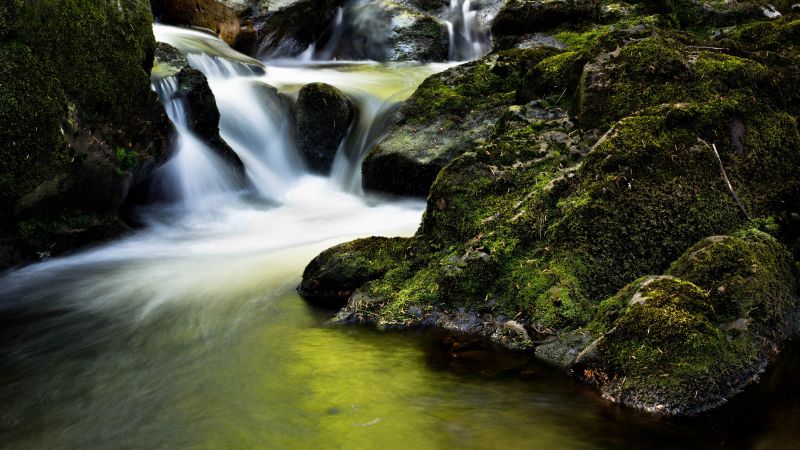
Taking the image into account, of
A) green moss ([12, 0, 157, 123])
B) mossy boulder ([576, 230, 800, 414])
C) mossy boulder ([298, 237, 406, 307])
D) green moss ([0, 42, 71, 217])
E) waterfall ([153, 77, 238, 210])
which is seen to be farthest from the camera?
waterfall ([153, 77, 238, 210])

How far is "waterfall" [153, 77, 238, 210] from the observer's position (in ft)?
31.5

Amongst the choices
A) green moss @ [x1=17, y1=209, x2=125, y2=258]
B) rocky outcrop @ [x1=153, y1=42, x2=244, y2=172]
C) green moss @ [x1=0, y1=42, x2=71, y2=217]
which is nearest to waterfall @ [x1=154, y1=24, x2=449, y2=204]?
rocky outcrop @ [x1=153, y1=42, x2=244, y2=172]

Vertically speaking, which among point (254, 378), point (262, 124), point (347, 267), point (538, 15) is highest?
point (538, 15)

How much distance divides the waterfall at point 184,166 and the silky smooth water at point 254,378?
1564 mm

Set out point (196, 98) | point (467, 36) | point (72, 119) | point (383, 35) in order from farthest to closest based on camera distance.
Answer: point (467, 36), point (383, 35), point (196, 98), point (72, 119)

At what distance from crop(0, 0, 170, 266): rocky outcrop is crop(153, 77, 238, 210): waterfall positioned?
2.48ft

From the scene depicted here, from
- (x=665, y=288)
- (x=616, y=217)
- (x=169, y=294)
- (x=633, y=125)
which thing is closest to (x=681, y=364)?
(x=665, y=288)

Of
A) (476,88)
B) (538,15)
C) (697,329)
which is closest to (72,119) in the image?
(476,88)

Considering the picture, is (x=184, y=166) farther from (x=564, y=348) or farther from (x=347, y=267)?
(x=564, y=348)

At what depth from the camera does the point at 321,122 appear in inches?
455

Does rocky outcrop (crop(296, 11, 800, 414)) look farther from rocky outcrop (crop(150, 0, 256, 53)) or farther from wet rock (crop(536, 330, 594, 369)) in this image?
rocky outcrop (crop(150, 0, 256, 53))

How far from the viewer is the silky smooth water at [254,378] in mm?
3143

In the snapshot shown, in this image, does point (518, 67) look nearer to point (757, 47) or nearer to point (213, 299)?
point (757, 47)

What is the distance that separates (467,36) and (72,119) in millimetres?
15151
